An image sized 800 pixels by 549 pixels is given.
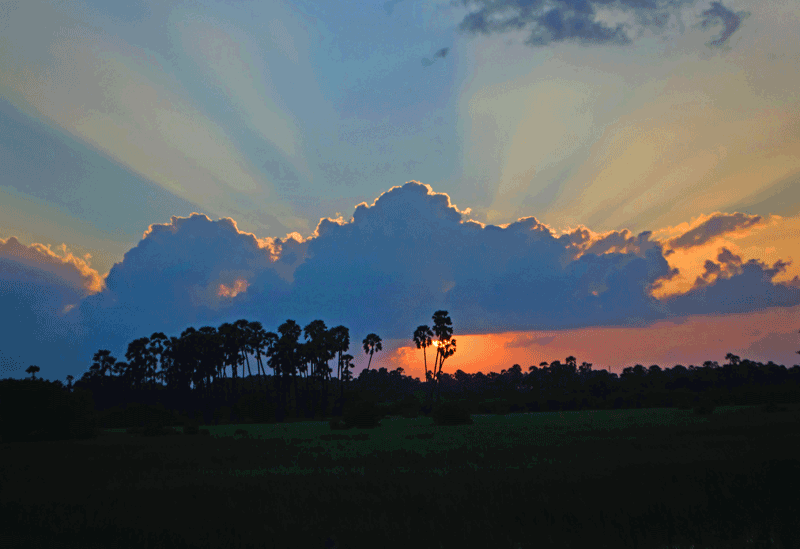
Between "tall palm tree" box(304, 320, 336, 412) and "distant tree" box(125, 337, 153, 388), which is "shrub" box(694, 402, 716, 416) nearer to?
"tall palm tree" box(304, 320, 336, 412)

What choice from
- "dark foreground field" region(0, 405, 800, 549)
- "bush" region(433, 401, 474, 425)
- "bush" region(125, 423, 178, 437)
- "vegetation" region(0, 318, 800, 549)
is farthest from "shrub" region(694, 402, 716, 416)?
"bush" region(125, 423, 178, 437)

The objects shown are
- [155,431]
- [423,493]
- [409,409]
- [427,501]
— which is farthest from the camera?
[409,409]

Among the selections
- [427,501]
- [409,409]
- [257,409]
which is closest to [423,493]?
[427,501]

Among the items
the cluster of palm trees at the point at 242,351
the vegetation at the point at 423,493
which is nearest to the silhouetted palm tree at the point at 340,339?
the cluster of palm trees at the point at 242,351

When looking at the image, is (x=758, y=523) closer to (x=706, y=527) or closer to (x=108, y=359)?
(x=706, y=527)

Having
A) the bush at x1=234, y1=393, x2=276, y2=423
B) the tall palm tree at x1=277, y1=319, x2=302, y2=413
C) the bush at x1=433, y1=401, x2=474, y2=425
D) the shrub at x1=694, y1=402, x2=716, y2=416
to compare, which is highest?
the tall palm tree at x1=277, y1=319, x2=302, y2=413

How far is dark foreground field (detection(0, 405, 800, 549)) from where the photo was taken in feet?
30.6

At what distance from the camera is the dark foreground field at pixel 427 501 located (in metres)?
9.34

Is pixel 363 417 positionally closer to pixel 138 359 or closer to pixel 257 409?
pixel 257 409

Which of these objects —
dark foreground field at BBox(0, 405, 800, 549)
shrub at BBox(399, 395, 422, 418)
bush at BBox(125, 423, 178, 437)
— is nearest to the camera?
dark foreground field at BBox(0, 405, 800, 549)

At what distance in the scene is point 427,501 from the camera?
11812mm

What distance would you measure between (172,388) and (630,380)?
98322 millimetres

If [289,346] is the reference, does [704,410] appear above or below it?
below

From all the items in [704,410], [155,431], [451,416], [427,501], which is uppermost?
[155,431]
